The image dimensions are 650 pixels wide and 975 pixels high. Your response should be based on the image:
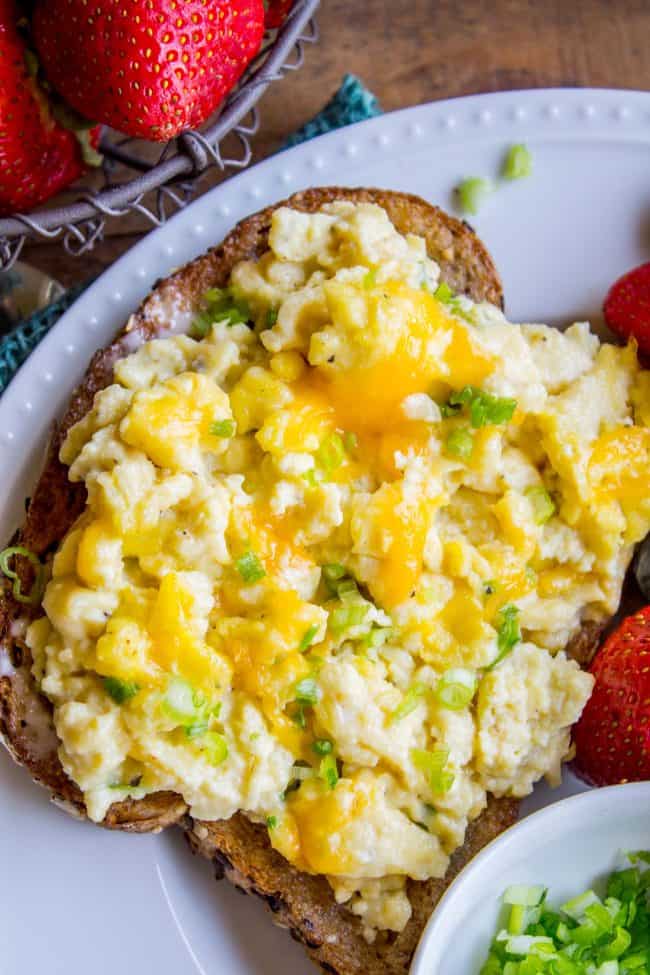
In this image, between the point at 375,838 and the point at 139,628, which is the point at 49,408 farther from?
the point at 375,838

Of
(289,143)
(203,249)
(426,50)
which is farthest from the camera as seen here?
(426,50)

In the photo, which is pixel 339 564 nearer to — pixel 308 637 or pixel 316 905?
pixel 308 637

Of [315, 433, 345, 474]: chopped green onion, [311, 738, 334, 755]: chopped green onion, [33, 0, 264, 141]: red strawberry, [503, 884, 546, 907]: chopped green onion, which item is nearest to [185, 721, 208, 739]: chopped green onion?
[311, 738, 334, 755]: chopped green onion

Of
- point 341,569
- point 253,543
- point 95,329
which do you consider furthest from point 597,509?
point 95,329

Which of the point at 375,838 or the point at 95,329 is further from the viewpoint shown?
the point at 95,329

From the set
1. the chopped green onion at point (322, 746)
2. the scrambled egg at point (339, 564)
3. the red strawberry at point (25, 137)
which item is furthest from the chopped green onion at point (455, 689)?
the red strawberry at point (25, 137)

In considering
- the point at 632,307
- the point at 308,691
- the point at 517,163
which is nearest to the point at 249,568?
the point at 308,691
